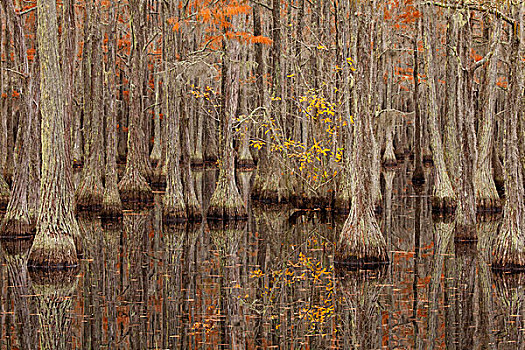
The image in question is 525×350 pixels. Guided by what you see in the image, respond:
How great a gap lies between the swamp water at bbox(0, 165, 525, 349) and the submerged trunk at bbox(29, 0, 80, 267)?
45cm

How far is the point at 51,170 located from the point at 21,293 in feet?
9.11

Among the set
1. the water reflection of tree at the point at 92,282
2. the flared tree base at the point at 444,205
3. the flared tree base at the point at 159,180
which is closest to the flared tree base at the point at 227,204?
A: the water reflection of tree at the point at 92,282

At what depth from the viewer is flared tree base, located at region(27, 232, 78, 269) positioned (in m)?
13.1

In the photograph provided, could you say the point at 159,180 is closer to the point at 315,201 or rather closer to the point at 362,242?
the point at 315,201

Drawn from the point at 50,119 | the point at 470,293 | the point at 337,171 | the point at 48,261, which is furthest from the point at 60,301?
the point at 337,171

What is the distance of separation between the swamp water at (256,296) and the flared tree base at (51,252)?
0.31 meters

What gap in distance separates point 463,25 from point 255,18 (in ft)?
24.6

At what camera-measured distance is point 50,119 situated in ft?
44.1

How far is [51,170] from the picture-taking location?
13.3 meters

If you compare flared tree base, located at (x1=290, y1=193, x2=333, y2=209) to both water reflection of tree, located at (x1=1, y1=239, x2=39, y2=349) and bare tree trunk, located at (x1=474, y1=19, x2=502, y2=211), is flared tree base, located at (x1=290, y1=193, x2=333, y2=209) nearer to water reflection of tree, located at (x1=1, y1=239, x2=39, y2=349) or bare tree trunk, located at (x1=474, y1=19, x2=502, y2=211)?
bare tree trunk, located at (x1=474, y1=19, x2=502, y2=211)

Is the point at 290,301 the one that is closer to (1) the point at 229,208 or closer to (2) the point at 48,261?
(2) the point at 48,261

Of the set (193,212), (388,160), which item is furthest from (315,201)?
(388,160)

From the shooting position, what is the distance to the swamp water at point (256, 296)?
881cm

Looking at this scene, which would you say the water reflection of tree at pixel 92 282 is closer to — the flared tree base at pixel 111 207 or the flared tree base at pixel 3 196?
the flared tree base at pixel 111 207
